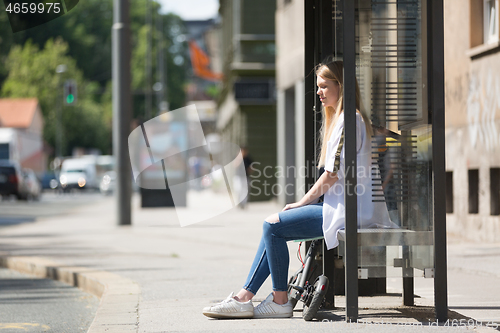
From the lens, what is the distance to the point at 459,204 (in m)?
11.9

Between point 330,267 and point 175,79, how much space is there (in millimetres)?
69101

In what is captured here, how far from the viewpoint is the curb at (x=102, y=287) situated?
5.09 m

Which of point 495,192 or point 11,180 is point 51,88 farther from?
point 495,192

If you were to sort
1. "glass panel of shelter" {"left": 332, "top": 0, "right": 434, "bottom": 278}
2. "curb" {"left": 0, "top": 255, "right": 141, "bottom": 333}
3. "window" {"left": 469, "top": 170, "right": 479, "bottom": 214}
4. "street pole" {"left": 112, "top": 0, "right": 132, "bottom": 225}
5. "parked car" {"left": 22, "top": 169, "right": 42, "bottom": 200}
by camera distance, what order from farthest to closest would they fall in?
"parked car" {"left": 22, "top": 169, "right": 42, "bottom": 200} < "street pole" {"left": 112, "top": 0, "right": 132, "bottom": 225} < "window" {"left": 469, "top": 170, "right": 479, "bottom": 214} < "curb" {"left": 0, "top": 255, "right": 141, "bottom": 333} < "glass panel of shelter" {"left": 332, "top": 0, "right": 434, "bottom": 278}

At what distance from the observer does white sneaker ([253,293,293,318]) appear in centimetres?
513

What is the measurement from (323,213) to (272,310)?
Result: 0.75 meters

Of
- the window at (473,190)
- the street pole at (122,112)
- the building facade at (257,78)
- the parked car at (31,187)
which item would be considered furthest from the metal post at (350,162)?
the parked car at (31,187)

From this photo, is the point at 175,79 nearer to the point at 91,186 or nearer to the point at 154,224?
the point at 91,186

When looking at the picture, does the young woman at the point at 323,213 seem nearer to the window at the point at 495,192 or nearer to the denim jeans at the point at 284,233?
the denim jeans at the point at 284,233

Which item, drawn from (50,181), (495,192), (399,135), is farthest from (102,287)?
(50,181)

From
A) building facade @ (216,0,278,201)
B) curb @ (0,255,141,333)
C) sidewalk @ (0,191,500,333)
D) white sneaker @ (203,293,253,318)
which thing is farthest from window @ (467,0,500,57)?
building facade @ (216,0,278,201)

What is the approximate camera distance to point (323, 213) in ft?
16.2

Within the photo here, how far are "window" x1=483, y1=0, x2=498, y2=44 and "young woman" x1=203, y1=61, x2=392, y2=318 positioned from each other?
22.3 feet

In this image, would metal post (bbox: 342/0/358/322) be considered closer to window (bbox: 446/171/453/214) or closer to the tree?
window (bbox: 446/171/453/214)
